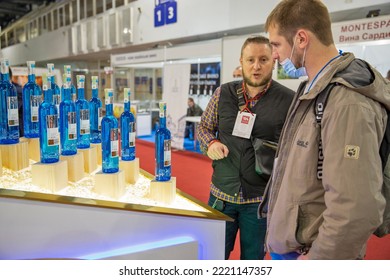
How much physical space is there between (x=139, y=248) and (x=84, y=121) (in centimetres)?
64

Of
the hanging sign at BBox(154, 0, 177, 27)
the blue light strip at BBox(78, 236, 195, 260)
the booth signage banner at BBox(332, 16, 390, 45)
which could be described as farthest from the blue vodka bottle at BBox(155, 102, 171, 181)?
the hanging sign at BBox(154, 0, 177, 27)

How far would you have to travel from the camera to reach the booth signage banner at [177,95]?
6241mm

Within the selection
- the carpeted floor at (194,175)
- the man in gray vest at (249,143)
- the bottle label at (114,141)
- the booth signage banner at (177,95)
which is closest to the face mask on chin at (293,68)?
the man in gray vest at (249,143)

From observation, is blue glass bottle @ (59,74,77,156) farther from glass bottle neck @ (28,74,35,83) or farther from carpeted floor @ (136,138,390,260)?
carpeted floor @ (136,138,390,260)

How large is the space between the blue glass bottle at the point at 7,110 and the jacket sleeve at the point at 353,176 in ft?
4.37

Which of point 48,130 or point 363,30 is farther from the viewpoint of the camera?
point 363,30

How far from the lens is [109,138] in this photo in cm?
144

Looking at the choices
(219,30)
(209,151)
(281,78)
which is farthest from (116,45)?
(209,151)

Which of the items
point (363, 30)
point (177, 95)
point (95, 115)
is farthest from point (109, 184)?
point (177, 95)

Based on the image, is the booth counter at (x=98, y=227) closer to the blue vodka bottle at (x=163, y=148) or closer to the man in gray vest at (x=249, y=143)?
the blue vodka bottle at (x=163, y=148)

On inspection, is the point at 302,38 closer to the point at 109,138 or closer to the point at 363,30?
the point at 109,138
